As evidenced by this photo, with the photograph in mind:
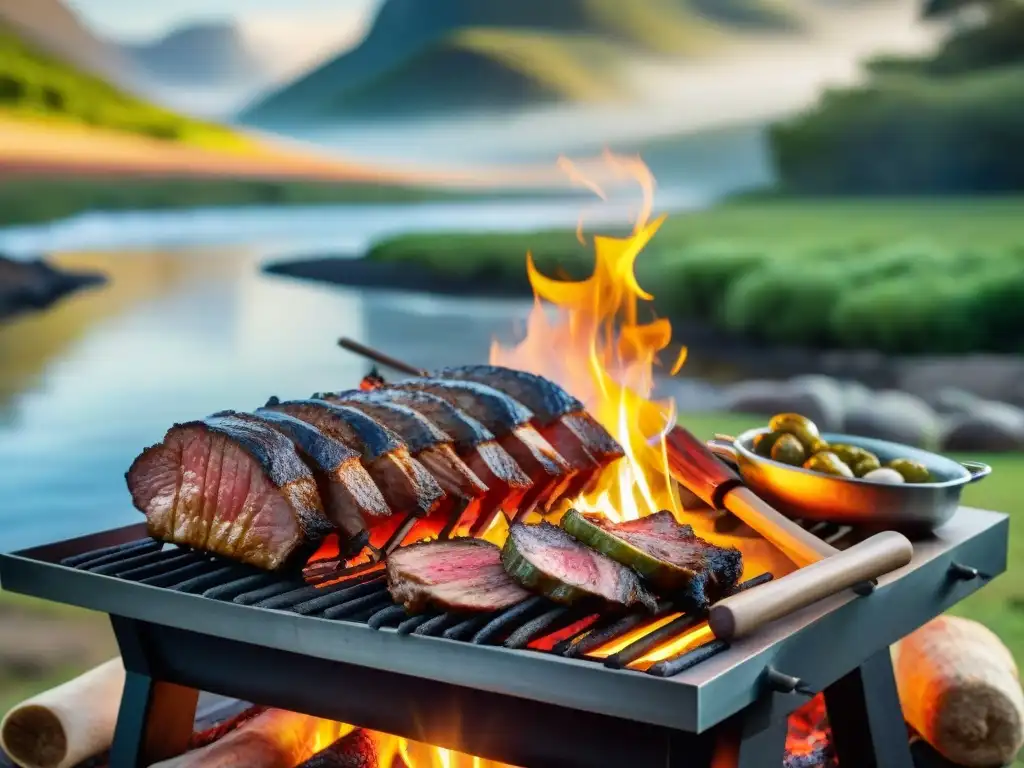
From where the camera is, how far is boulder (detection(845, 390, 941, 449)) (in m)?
8.38

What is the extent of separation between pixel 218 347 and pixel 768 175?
14.1 ft

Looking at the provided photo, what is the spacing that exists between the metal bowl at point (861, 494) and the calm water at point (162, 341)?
4.35 metres

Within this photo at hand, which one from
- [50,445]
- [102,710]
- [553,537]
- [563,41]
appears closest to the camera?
[553,537]

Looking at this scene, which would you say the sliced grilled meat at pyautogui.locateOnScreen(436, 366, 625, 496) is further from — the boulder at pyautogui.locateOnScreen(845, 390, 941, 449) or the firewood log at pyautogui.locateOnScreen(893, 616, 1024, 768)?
the boulder at pyautogui.locateOnScreen(845, 390, 941, 449)

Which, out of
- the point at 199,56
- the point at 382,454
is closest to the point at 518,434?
the point at 382,454

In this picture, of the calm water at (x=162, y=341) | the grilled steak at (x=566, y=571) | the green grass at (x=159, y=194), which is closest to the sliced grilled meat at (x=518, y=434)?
the grilled steak at (x=566, y=571)

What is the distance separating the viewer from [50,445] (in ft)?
22.6

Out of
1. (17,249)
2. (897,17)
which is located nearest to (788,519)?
(17,249)

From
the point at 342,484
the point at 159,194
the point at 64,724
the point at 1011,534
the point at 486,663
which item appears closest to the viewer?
the point at 486,663

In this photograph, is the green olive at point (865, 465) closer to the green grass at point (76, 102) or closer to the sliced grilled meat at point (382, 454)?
the sliced grilled meat at point (382, 454)

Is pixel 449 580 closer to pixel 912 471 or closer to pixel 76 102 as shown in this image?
pixel 912 471

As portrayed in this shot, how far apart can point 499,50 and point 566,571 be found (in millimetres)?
6985

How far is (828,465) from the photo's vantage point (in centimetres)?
323

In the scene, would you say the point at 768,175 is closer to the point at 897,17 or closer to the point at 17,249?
the point at 897,17
